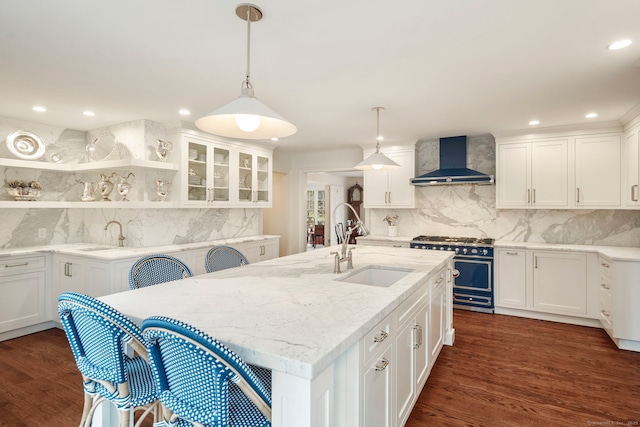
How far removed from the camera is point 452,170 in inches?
191

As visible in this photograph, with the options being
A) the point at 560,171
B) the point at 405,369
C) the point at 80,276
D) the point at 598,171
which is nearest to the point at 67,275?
the point at 80,276

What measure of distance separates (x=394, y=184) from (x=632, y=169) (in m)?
2.69

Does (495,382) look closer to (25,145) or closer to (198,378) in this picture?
(198,378)

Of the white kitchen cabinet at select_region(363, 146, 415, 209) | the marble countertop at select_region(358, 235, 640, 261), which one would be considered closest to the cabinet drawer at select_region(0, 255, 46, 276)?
the marble countertop at select_region(358, 235, 640, 261)

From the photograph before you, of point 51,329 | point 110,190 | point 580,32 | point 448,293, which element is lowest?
point 51,329

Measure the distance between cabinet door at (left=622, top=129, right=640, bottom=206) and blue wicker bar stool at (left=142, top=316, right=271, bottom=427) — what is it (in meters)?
4.22

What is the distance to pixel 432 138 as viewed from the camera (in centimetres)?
505

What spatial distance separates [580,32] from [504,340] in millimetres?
2789

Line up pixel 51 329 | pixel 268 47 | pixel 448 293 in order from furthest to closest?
1. pixel 51 329
2. pixel 448 293
3. pixel 268 47

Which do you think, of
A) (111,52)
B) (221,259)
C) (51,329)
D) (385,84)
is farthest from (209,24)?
(51,329)

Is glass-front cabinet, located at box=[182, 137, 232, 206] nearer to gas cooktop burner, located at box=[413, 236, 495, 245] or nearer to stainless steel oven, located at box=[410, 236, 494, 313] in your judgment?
gas cooktop burner, located at box=[413, 236, 495, 245]

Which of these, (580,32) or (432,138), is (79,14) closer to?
(580,32)

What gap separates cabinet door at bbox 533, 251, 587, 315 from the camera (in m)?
3.96

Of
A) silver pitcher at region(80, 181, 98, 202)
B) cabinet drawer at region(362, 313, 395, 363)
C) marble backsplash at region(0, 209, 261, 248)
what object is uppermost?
silver pitcher at region(80, 181, 98, 202)
